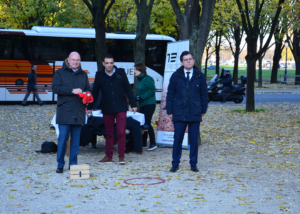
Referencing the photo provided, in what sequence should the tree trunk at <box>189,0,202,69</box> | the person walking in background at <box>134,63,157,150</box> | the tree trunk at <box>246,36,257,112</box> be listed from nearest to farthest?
the person walking in background at <box>134,63,157,150</box> → the tree trunk at <box>189,0,202,69</box> → the tree trunk at <box>246,36,257,112</box>

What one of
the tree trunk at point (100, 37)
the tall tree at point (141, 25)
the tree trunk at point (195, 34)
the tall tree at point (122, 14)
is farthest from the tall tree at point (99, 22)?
the tall tree at point (122, 14)

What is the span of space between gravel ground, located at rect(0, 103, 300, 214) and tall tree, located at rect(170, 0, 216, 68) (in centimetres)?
219

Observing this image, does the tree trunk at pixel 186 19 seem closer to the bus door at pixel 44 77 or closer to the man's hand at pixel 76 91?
the man's hand at pixel 76 91

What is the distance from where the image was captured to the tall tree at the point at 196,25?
9.46m

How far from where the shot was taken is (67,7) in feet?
94.6

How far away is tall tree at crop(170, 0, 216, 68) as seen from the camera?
31.0ft

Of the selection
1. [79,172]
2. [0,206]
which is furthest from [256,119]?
[0,206]

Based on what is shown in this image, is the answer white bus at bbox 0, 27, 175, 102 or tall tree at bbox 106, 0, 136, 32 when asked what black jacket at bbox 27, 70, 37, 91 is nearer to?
white bus at bbox 0, 27, 175, 102

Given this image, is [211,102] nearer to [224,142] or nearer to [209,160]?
[224,142]

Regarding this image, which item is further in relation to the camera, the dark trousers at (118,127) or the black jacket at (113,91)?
the dark trousers at (118,127)

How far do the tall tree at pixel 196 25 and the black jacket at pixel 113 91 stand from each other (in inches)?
95.4

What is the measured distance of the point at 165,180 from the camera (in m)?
6.35

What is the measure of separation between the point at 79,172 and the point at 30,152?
2886 mm

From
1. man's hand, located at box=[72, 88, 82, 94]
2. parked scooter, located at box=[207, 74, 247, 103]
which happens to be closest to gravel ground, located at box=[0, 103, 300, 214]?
man's hand, located at box=[72, 88, 82, 94]
